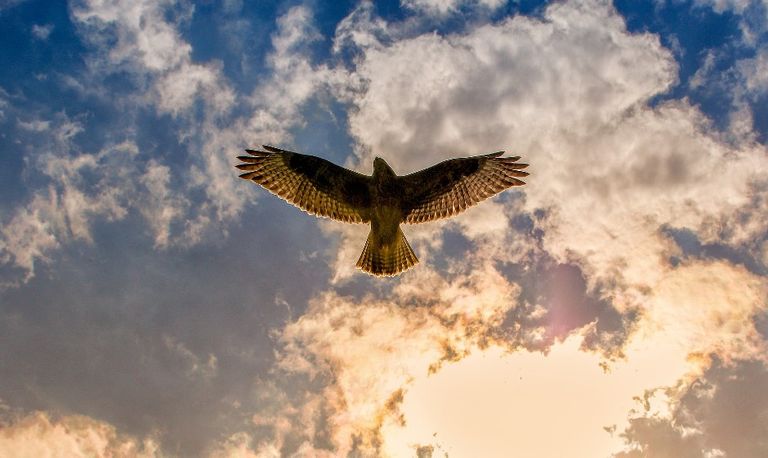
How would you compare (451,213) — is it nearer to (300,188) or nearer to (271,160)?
(300,188)

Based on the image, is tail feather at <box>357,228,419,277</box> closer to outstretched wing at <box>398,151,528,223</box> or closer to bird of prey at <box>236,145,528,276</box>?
bird of prey at <box>236,145,528,276</box>

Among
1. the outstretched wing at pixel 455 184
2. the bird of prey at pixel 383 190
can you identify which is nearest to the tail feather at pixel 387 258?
the bird of prey at pixel 383 190

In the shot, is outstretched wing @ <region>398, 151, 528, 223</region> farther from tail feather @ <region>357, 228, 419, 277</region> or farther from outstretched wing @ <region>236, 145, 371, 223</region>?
outstretched wing @ <region>236, 145, 371, 223</region>

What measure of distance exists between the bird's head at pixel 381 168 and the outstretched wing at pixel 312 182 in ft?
0.98

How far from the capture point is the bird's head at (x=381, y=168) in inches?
446

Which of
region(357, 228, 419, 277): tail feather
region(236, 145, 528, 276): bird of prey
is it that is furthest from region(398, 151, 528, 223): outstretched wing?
region(357, 228, 419, 277): tail feather

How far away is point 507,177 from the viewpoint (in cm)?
1177

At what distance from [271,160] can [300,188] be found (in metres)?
0.94

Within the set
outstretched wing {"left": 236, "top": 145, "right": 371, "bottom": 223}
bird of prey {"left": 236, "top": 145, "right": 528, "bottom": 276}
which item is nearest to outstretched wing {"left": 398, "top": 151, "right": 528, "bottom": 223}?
bird of prey {"left": 236, "top": 145, "right": 528, "bottom": 276}

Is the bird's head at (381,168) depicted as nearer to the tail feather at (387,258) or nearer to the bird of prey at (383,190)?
the bird of prey at (383,190)

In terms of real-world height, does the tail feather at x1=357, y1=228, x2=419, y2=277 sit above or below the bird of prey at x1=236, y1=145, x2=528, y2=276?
below

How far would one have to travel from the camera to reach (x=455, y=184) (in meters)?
11.9

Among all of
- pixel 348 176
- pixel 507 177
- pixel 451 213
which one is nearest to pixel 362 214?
pixel 348 176

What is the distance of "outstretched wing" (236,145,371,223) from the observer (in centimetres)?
1152
